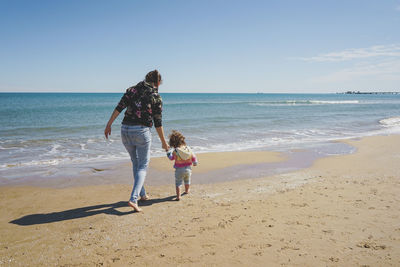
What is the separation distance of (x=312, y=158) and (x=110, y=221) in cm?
670

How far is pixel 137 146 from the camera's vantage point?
13.6 ft

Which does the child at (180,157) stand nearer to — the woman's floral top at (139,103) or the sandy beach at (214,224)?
the sandy beach at (214,224)

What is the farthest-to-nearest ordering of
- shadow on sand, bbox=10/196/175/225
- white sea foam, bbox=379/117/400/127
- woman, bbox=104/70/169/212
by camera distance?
white sea foam, bbox=379/117/400/127, woman, bbox=104/70/169/212, shadow on sand, bbox=10/196/175/225

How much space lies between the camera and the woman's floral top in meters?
3.95

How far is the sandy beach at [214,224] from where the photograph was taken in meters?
2.74

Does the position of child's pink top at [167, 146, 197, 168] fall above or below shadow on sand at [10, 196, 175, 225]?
above

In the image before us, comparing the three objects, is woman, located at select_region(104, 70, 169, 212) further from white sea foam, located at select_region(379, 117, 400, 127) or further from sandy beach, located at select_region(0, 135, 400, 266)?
white sea foam, located at select_region(379, 117, 400, 127)

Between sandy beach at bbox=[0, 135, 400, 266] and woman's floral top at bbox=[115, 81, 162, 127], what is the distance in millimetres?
1546

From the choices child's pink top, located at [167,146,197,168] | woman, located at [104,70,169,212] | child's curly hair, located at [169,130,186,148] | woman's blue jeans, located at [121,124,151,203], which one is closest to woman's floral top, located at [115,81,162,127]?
woman, located at [104,70,169,212]

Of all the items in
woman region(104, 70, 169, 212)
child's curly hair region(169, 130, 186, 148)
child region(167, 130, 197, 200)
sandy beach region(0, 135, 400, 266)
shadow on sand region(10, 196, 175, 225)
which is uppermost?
woman region(104, 70, 169, 212)

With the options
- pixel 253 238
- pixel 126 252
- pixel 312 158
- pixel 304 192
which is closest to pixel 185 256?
pixel 126 252

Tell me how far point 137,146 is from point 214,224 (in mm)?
1766

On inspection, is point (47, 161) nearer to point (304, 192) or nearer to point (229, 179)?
point (229, 179)

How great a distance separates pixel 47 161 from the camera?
8.10 m
